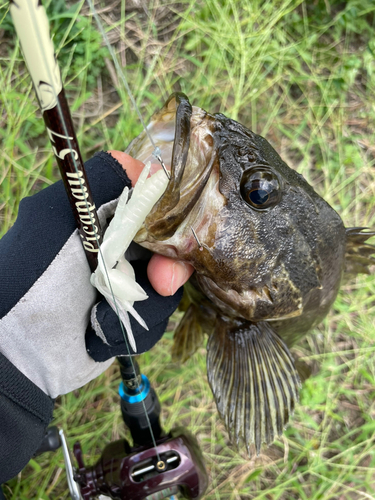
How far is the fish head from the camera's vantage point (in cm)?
105

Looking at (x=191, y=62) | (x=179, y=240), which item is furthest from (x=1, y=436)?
(x=191, y=62)

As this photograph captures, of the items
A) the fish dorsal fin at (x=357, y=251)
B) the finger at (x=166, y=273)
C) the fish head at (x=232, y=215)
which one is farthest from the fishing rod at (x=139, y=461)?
the fish dorsal fin at (x=357, y=251)

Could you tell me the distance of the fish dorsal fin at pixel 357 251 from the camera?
1.59 metres

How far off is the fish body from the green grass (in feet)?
3.03

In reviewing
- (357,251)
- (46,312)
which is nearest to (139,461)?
(46,312)

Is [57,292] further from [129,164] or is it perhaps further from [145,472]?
[145,472]

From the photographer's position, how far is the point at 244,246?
113cm

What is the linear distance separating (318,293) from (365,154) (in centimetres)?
185

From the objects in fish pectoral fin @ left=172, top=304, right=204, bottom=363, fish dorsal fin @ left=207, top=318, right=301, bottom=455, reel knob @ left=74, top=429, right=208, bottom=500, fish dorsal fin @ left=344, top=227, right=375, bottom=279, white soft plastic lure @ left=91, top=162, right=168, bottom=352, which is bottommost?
reel knob @ left=74, top=429, right=208, bottom=500

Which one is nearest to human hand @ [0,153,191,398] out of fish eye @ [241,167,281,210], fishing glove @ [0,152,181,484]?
fishing glove @ [0,152,181,484]

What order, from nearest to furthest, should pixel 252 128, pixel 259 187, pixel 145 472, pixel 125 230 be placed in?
pixel 125 230
pixel 259 187
pixel 145 472
pixel 252 128

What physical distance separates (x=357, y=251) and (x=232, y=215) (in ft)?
2.76

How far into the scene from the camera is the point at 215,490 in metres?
2.26

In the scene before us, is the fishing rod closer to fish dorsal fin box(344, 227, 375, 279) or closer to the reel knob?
the reel knob
